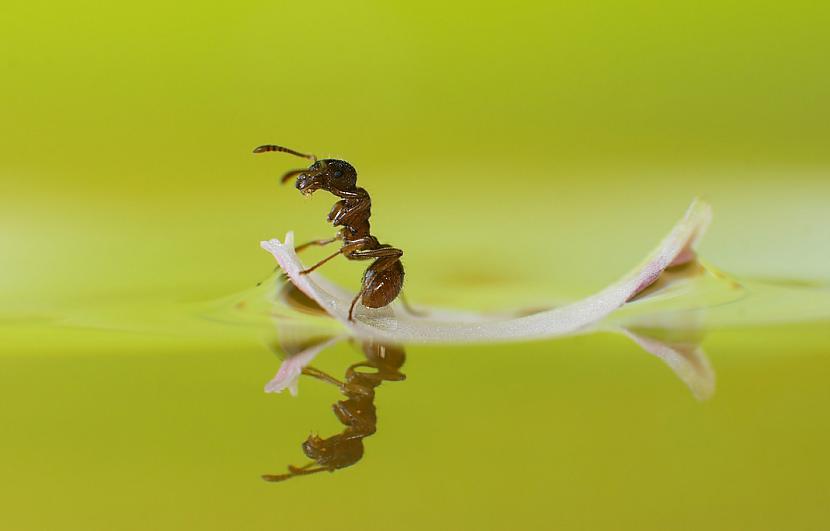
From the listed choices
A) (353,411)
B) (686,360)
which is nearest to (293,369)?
(353,411)

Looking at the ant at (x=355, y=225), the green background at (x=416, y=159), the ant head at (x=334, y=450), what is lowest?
the ant head at (x=334, y=450)

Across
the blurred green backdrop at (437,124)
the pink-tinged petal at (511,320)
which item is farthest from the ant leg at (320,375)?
the blurred green backdrop at (437,124)

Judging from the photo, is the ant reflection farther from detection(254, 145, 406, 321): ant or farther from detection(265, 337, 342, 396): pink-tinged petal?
detection(254, 145, 406, 321): ant

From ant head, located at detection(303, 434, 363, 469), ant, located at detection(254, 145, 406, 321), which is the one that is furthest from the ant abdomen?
ant head, located at detection(303, 434, 363, 469)

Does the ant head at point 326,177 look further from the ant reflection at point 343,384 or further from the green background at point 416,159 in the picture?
the green background at point 416,159

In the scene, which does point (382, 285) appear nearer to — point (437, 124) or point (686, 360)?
point (686, 360)
